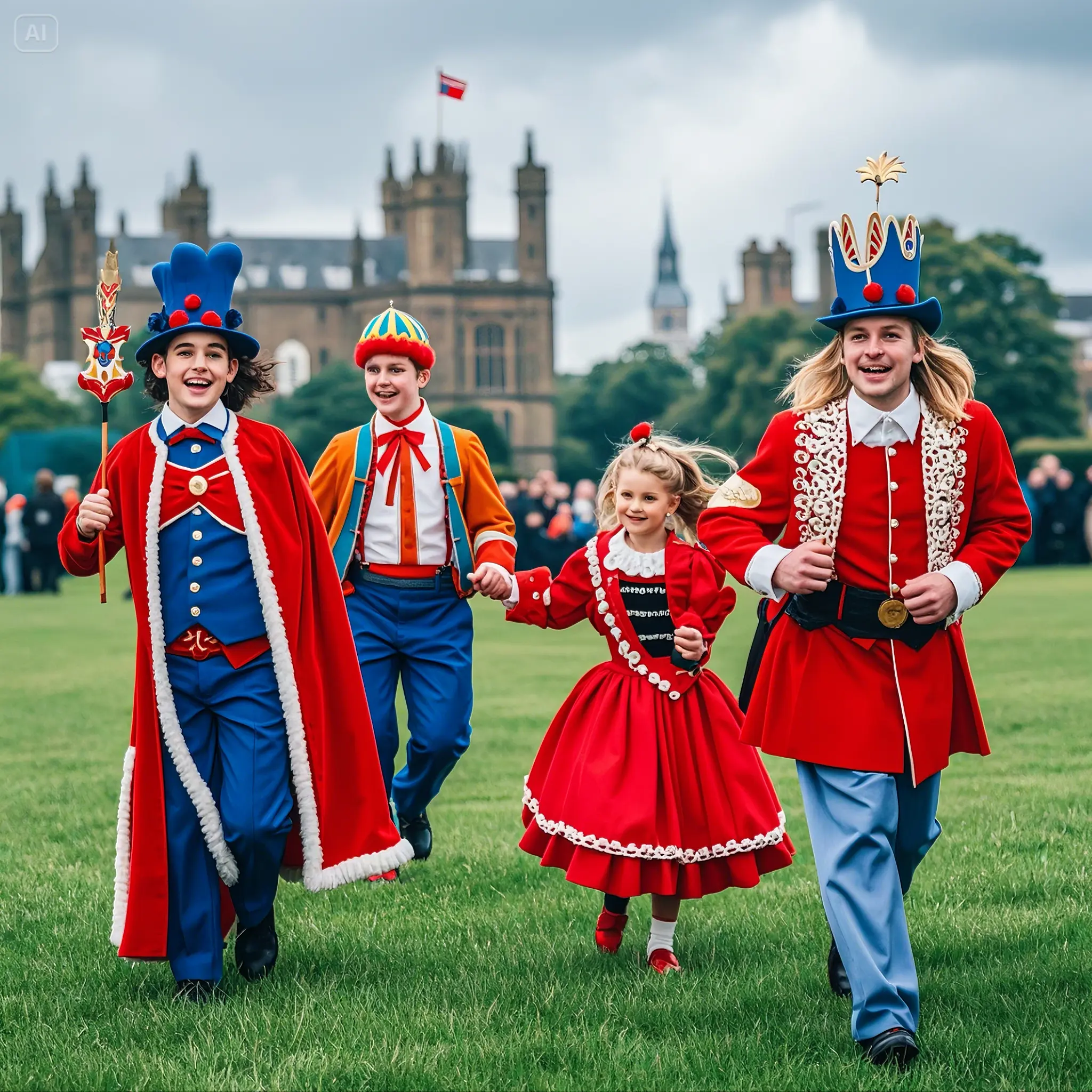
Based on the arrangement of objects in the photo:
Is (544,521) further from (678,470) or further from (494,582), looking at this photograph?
(678,470)

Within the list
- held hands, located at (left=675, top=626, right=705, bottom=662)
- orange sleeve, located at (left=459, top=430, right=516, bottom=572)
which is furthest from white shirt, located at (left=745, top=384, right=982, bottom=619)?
orange sleeve, located at (left=459, top=430, right=516, bottom=572)

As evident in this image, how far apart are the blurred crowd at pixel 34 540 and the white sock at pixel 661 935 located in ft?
74.2

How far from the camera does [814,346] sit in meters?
67.9

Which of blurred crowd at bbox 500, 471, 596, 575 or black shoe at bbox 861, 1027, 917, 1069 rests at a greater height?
blurred crowd at bbox 500, 471, 596, 575

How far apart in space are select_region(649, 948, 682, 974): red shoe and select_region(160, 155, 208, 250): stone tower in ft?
377

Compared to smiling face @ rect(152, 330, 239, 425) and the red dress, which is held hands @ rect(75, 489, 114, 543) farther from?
the red dress

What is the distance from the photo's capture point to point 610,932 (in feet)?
18.9

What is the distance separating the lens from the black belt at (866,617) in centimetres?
465

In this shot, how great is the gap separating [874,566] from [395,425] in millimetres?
2793

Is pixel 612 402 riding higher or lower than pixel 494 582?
higher

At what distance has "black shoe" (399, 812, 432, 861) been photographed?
7250 mm

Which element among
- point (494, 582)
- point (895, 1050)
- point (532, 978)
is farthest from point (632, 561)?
point (895, 1050)

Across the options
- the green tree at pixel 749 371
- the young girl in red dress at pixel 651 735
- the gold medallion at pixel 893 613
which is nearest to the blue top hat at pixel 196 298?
the young girl in red dress at pixel 651 735

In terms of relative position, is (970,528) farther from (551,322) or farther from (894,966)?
(551,322)
